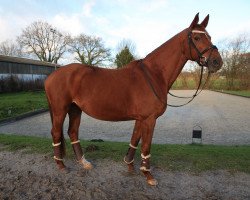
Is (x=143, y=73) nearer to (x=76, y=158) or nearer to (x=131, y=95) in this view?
(x=131, y=95)

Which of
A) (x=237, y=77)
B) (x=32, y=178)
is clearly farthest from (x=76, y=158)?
(x=237, y=77)

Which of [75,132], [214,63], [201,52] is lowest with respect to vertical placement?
[75,132]

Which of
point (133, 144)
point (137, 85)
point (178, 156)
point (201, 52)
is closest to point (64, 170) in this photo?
point (133, 144)

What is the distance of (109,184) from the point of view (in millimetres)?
4691

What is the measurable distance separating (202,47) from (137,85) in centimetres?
118

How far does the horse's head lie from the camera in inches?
175

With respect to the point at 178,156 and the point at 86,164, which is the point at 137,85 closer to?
the point at 86,164

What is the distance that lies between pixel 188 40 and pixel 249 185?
2538mm

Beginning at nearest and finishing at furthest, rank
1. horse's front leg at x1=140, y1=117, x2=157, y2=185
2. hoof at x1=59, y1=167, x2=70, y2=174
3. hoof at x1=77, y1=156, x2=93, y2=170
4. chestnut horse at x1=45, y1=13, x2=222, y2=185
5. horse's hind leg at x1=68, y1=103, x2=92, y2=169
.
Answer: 1. chestnut horse at x1=45, y1=13, x2=222, y2=185
2. horse's front leg at x1=140, y1=117, x2=157, y2=185
3. hoof at x1=59, y1=167, x2=70, y2=174
4. hoof at x1=77, y1=156, x2=93, y2=170
5. horse's hind leg at x1=68, y1=103, x2=92, y2=169

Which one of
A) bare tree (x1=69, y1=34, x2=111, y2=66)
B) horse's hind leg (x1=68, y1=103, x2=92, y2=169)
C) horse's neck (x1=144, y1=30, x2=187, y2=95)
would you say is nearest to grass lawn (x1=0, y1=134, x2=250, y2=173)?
horse's hind leg (x1=68, y1=103, x2=92, y2=169)

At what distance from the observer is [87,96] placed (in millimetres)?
5004

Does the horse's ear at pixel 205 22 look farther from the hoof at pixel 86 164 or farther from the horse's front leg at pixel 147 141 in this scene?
the hoof at pixel 86 164

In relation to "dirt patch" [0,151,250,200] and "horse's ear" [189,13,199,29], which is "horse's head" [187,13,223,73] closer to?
"horse's ear" [189,13,199,29]

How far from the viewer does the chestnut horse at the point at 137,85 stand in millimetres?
4566
